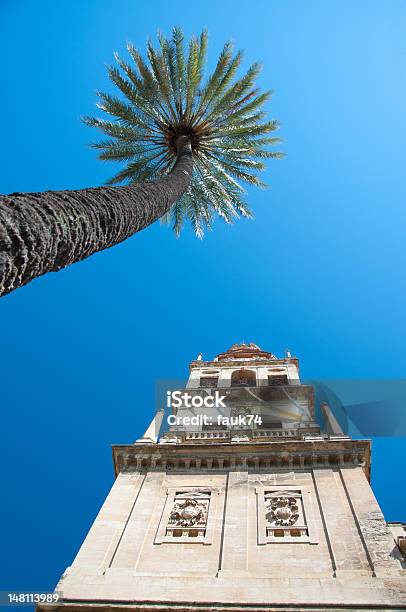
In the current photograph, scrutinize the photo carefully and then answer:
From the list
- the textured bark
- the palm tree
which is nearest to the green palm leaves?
the palm tree

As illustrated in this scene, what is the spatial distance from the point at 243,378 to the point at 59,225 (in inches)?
1100

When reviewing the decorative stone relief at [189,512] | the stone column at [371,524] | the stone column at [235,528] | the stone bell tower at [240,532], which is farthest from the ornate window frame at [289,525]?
the decorative stone relief at [189,512]

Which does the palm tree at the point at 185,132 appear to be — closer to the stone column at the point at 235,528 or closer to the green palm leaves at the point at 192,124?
the green palm leaves at the point at 192,124

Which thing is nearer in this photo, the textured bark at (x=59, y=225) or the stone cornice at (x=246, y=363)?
the textured bark at (x=59, y=225)

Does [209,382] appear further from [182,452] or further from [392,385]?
[182,452]

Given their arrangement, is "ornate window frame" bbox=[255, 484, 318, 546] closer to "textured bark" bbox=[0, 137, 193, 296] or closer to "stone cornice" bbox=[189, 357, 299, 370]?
"textured bark" bbox=[0, 137, 193, 296]

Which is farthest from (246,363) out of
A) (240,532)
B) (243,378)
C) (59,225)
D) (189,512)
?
(59,225)

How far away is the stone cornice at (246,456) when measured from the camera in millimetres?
19031

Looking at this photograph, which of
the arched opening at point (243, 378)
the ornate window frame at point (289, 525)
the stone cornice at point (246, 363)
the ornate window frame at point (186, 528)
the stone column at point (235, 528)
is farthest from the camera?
the stone cornice at point (246, 363)

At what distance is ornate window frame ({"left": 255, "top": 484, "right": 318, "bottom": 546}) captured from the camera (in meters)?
15.4

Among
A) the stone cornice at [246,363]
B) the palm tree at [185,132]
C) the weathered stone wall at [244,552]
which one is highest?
the stone cornice at [246,363]

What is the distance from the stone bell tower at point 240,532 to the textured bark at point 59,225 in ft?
29.5

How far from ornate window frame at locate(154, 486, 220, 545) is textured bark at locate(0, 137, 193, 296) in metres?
9.57

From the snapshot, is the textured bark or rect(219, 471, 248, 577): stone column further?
rect(219, 471, 248, 577): stone column
